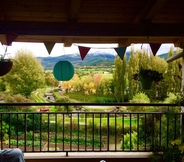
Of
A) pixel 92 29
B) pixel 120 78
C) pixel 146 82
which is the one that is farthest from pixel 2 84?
pixel 146 82

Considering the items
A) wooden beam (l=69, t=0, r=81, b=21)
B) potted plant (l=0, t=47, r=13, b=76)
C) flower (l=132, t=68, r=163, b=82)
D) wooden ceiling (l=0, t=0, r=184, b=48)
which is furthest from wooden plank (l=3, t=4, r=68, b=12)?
flower (l=132, t=68, r=163, b=82)

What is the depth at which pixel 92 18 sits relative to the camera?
3.71 meters

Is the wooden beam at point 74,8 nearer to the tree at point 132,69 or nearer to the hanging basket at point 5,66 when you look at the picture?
the hanging basket at point 5,66

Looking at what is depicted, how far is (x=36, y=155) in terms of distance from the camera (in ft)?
11.1

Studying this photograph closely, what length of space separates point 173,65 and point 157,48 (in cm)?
379

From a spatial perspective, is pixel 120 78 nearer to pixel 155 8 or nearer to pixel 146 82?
pixel 146 82

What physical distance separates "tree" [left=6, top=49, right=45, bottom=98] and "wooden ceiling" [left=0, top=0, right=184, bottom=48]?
3.66 metres

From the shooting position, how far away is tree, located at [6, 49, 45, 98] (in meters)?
7.53

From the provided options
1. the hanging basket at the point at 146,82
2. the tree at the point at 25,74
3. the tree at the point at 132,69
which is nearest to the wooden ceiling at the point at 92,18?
the hanging basket at the point at 146,82

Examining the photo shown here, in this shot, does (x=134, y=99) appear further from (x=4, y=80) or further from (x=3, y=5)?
(x=3, y=5)

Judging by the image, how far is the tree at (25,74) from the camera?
753 cm

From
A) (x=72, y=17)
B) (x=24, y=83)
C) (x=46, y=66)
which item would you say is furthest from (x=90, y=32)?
(x=24, y=83)

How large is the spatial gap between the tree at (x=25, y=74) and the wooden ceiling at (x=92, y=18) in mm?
3659

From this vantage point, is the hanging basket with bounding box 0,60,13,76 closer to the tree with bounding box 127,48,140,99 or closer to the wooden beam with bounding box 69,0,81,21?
the wooden beam with bounding box 69,0,81,21
